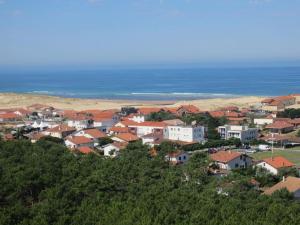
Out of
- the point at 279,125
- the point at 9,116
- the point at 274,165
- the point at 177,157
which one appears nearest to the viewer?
the point at 274,165

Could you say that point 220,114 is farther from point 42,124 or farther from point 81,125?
point 42,124

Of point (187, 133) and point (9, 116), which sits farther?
point (9, 116)

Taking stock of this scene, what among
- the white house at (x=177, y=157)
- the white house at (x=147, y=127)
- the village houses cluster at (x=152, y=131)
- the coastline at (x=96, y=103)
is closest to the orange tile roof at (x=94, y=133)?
the village houses cluster at (x=152, y=131)

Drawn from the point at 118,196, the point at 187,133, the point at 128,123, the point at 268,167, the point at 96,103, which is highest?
the point at 118,196

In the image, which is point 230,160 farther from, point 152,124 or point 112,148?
point 152,124

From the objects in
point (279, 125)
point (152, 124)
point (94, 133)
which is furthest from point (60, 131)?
point (279, 125)

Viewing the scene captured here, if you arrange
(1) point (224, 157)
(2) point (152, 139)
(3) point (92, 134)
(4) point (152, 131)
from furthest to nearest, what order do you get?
1. (4) point (152, 131)
2. (3) point (92, 134)
3. (2) point (152, 139)
4. (1) point (224, 157)

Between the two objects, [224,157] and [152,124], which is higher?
[152,124]

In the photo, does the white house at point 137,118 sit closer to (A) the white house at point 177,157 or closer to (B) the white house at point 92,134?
(B) the white house at point 92,134
